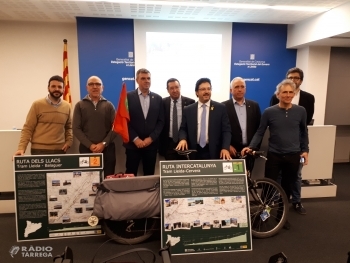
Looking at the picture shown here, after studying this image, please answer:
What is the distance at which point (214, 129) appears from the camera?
2490 mm

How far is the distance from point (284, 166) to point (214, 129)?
2.84 feet

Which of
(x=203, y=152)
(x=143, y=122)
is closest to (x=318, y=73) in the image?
(x=203, y=152)

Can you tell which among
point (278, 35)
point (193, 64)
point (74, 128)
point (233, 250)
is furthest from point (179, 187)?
point (278, 35)

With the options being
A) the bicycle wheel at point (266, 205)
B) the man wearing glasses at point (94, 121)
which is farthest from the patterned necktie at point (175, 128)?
the bicycle wheel at point (266, 205)

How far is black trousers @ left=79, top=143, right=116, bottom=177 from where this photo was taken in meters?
2.66

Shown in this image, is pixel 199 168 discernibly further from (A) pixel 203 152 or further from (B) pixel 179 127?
(B) pixel 179 127

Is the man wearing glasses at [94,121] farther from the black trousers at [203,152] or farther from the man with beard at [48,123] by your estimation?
the black trousers at [203,152]

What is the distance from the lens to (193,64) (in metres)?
5.05

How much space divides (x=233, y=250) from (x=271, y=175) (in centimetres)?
88

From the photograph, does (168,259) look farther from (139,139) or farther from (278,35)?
(278,35)

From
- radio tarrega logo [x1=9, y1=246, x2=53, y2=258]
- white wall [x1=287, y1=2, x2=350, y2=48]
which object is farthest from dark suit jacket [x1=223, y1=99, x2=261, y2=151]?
white wall [x1=287, y1=2, x2=350, y2=48]

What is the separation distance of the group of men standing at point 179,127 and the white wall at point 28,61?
2.77 m

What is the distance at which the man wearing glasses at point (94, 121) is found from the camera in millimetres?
2545

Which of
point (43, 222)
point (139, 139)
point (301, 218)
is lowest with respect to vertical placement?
point (301, 218)
